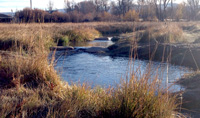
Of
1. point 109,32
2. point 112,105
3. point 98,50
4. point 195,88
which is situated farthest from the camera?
point 109,32

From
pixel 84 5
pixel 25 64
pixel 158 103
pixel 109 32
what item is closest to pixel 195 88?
pixel 158 103

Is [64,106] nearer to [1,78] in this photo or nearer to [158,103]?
[158,103]

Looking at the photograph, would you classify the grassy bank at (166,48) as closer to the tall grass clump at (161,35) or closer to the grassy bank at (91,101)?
the tall grass clump at (161,35)

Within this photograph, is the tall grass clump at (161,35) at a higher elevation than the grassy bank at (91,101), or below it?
higher

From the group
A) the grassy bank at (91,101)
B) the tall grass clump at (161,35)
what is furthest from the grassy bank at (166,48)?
the grassy bank at (91,101)

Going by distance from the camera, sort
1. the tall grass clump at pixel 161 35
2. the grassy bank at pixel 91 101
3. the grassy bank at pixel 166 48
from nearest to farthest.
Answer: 1. the grassy bank at pixel 91 101
2. the grassy bank at pixel 166 48
3. the tall grass clump at pixel 161 35

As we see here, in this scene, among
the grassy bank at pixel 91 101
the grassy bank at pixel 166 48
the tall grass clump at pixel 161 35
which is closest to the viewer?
the grassy bank at pixel 91 101

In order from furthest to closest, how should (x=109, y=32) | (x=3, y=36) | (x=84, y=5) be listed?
(x=84, y=5) < (x=109, y=32) < (x=3, y=36)

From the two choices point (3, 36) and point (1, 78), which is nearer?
point (1, 78)

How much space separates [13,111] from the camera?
3.51 meters

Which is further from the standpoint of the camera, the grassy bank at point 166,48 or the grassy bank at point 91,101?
the grassy bank at point 166,48

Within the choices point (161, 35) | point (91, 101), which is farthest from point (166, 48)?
point (91, 101)

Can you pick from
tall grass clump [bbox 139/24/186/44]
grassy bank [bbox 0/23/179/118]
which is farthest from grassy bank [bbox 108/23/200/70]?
grassy bank [bbox 0/23/179/118]

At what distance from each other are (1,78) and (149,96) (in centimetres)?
362
